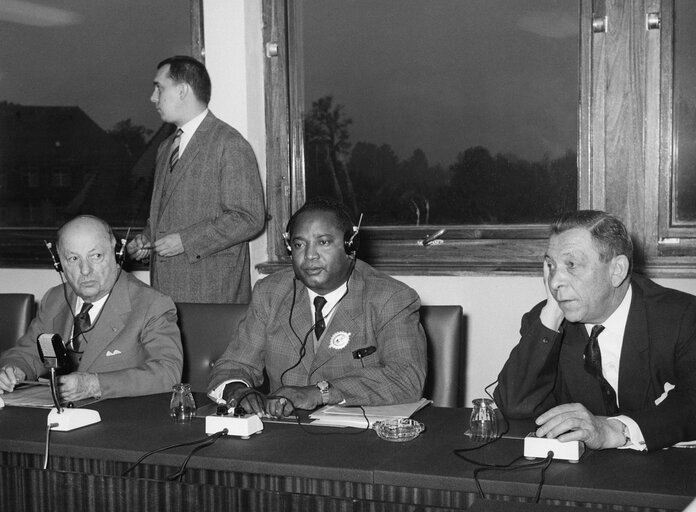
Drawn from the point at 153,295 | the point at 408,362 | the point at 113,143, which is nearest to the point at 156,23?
the point at 113,143

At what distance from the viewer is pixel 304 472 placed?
1773 mm

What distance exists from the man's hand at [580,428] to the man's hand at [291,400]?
658 mm

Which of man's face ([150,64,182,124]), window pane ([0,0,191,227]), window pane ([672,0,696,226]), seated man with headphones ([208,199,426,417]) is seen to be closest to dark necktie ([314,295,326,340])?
seated man with headphones ([208,199,426,417])

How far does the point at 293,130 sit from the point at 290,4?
0.58 meters

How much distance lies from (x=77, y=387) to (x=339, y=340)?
2.51 feet

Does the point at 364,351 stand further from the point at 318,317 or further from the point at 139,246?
the point at 139,246

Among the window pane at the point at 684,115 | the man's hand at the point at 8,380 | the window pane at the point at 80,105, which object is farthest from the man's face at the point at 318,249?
the window pane at the point at 80,105

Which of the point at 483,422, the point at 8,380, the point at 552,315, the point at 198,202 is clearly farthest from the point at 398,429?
the point at 198,202

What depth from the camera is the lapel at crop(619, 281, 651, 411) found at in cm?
219

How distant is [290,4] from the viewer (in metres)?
4.00

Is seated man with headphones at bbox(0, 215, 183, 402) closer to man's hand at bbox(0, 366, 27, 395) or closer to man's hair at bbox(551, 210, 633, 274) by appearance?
man's hand at bbox(0, 366, 27, 395)

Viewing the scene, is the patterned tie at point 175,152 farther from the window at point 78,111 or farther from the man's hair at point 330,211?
the man's hair at point 330,211

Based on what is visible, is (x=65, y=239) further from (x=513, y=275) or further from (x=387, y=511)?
(x=513, y=275)

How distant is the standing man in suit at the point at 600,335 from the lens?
2.18 metres
